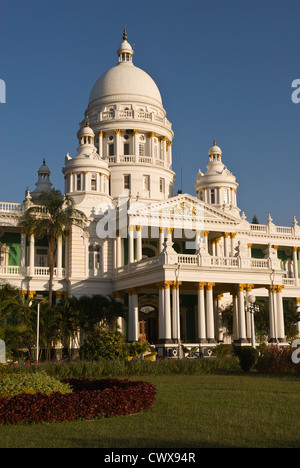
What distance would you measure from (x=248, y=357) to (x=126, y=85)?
38168 mm

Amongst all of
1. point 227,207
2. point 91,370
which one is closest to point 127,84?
point 227,207

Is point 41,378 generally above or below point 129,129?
below

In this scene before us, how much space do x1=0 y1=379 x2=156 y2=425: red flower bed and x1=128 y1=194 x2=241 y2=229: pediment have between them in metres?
29.2

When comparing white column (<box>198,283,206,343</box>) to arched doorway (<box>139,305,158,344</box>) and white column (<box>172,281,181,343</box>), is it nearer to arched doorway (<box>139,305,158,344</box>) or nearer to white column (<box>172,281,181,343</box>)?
white column (<box>172,281,181,343</box>)

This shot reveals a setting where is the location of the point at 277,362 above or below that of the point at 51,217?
below

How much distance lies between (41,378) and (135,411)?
2671 millimetres

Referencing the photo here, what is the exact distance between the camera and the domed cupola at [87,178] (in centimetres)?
4980

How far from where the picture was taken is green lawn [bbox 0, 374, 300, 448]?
1134cm

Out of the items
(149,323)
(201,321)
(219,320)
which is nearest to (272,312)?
(201,321)

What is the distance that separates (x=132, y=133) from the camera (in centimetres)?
5734

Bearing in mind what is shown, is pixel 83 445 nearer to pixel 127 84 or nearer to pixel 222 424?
pixel 222 424

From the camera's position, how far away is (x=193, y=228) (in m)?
46.2

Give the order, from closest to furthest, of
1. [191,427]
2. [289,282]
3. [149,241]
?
[191,427] < [149,241] < [289,282]

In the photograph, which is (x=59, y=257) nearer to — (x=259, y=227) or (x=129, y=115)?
(x=129, y=115)
